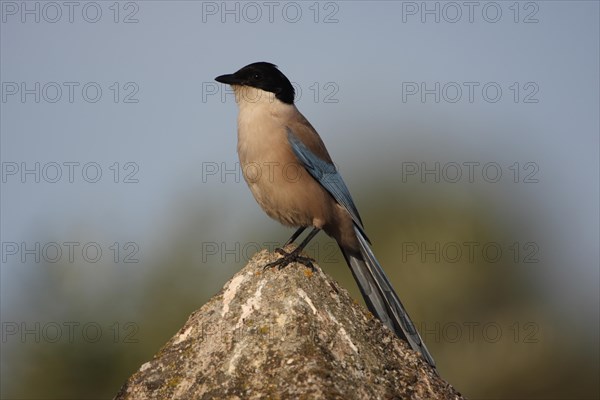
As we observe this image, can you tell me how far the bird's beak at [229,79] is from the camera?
27.0 ft

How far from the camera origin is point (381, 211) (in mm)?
17656

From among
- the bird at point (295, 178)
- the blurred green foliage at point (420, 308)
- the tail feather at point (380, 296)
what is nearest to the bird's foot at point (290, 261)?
the tail feather at point (380, 296)

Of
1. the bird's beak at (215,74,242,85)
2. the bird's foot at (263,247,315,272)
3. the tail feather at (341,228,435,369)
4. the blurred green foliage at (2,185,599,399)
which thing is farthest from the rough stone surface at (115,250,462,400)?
the blurred green foliage at (2,185,599,399)

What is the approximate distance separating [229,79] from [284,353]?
448 centimetres

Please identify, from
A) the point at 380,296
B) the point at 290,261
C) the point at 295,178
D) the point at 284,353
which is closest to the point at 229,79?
the point at 295,178

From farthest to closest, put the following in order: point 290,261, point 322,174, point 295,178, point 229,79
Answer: point 229,79
point 322,174
point 295,178
point 290,261

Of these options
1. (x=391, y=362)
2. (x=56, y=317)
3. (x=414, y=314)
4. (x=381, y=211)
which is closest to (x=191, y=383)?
(x=391, y=362)

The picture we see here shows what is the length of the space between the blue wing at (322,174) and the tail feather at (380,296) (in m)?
0.28

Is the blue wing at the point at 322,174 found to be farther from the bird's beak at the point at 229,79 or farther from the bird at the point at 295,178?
the bird's beak at the point at 229,79

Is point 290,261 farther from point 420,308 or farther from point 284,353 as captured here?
point 420,308

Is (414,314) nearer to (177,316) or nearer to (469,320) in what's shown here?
(469,320)

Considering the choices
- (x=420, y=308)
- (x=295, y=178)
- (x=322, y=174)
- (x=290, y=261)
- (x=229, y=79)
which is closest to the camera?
(x=290, y=261)

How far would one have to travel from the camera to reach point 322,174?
7910mm

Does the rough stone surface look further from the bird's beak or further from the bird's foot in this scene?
the bird's beak
